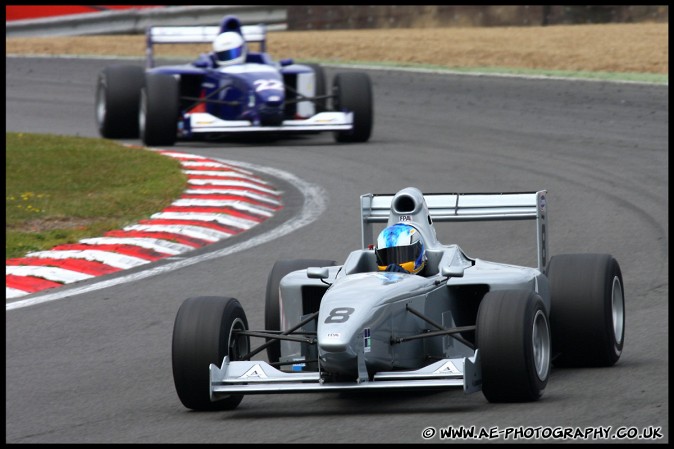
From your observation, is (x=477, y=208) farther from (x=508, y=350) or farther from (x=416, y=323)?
(x=508, y=350)

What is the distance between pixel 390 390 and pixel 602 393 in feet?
3.66

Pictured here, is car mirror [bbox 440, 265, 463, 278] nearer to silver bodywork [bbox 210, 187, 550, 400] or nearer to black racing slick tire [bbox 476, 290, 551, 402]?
silver bodywork [bbox 210, 187, 550, 400]

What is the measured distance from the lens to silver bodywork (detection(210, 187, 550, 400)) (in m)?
7.23

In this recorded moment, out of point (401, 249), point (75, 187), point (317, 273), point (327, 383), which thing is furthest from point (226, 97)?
point (327, 383)

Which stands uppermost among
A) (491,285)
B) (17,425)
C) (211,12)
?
(211,12)

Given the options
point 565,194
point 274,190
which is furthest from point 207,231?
point 565,194

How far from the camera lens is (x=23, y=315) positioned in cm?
1029

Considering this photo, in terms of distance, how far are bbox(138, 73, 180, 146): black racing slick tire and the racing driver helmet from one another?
10.6 meters

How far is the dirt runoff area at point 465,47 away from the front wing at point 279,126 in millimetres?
8476

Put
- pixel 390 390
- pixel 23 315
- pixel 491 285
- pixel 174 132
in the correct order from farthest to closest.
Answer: pixel 174 132 < pixel 23 315 < pixel 491 285 < pixel 390 390

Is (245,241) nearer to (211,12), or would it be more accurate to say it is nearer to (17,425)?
(17,425)

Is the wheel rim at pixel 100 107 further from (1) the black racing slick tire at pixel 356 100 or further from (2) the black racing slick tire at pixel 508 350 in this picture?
(2) the black racing slick tire at pixel 508 350

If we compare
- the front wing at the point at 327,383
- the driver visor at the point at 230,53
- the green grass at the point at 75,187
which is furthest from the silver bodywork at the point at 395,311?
the driver visor at the point at 230,53

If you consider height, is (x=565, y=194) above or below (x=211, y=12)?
below
